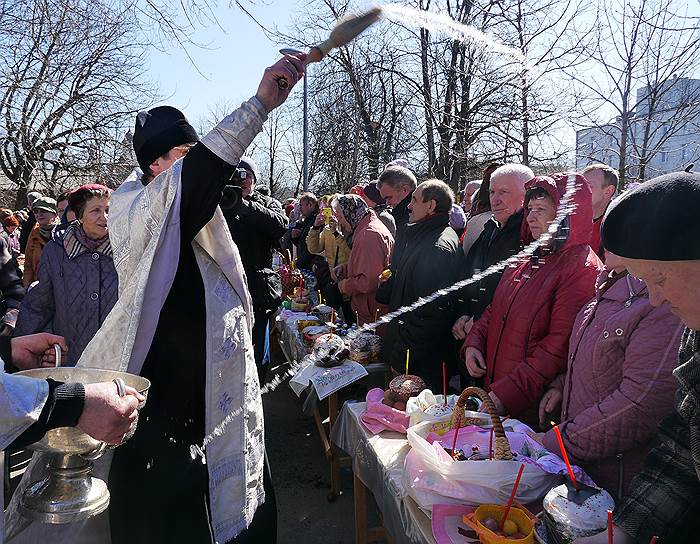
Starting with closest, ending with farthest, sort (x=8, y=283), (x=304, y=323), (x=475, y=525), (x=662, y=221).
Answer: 1. (x=662, y=221)
2. (x=475, y=525)
3. (x=8, y=283)
4. (x=304, y=323)

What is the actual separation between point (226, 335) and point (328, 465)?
2.67 meters

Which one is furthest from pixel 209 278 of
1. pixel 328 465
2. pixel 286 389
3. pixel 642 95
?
pixel 642 95

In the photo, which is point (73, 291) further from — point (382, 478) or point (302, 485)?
point (302, 485)

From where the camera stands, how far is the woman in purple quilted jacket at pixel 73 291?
2668mm

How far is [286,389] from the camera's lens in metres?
5.79

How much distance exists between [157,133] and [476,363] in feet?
6.12

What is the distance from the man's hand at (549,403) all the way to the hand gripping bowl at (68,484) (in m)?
1.72

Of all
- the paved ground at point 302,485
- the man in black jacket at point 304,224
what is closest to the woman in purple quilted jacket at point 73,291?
the paved ground at point 302,485

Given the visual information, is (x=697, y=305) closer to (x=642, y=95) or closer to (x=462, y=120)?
(x=462, y=120)

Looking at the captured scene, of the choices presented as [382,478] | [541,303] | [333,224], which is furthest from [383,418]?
[333,224]

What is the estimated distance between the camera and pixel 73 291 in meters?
2.67

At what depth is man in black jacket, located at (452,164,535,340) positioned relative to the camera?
3.16m

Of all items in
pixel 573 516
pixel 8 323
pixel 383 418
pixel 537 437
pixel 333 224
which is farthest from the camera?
pixel 333 224

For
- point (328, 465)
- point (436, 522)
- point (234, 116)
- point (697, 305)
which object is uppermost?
point (234, 116)
